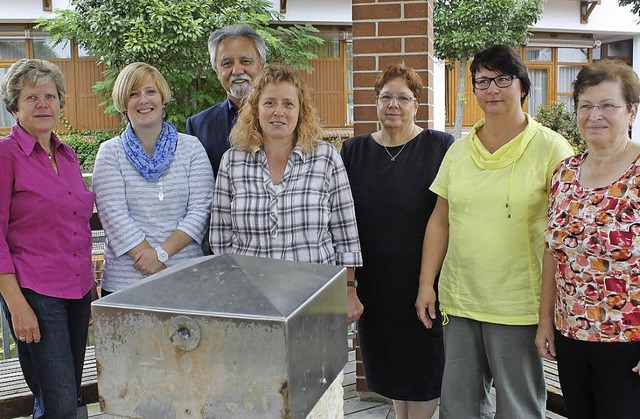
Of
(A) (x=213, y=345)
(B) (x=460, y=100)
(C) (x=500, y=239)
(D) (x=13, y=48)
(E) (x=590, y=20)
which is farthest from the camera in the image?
(E) (x=590, y=20)

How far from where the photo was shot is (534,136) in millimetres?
2627

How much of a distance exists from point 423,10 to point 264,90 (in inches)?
55.0

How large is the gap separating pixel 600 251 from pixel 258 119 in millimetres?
1488

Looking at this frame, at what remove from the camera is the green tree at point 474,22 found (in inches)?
581

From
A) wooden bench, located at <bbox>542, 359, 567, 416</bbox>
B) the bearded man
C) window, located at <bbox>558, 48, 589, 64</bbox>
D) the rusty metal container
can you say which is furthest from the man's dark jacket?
window, located at <bbox>558, 48, 589, 64</bbox>

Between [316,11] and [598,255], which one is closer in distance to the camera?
[598,255]

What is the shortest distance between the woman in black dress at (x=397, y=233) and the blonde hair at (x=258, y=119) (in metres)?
0.45

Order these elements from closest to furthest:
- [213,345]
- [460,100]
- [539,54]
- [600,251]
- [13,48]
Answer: [213,345] → [600,251] → [13,48] → [460,100] → [539,54]

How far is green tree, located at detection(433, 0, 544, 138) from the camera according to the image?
1477cm

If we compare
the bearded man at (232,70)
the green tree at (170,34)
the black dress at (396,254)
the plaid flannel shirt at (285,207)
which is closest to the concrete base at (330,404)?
the plaid flannel shirt at (285,207)

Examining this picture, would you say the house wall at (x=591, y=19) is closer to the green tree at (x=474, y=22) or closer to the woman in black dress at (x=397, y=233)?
the green tree at (x=474, y=22)

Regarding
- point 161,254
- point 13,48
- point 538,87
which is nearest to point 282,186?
point 161,254

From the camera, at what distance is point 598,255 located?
2.24 metres

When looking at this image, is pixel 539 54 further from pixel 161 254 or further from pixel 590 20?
pixel 161 254
